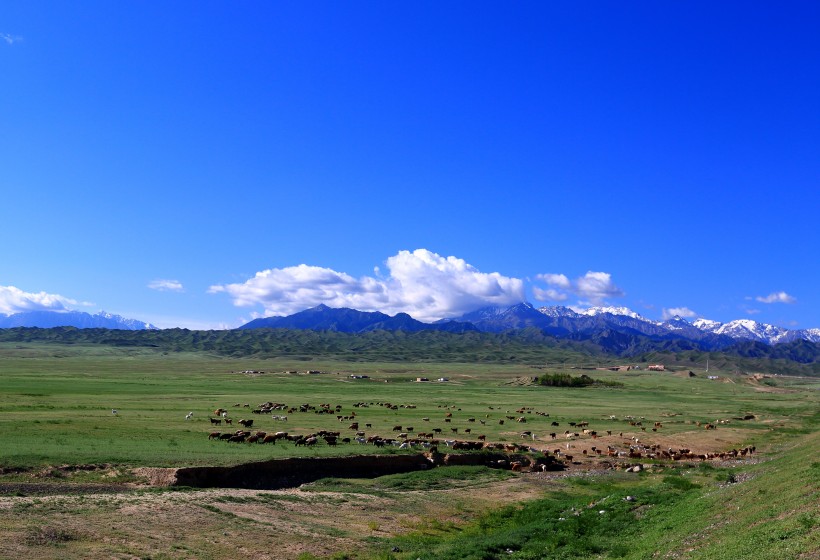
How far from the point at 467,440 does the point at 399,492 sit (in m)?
19.5

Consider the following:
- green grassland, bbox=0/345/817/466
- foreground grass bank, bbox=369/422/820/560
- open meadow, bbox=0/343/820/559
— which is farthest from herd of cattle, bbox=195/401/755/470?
foreground grass bank, bbox=369/422/820/560

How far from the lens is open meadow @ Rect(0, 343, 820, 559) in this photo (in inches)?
1008

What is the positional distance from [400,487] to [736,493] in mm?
19793

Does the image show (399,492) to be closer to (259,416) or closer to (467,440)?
(467,440)

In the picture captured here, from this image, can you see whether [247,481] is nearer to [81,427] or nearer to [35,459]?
[35,459]

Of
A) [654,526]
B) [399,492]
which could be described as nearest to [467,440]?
[399,492]

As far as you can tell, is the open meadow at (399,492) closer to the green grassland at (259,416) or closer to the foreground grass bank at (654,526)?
the foreground grass bank at (654,526)

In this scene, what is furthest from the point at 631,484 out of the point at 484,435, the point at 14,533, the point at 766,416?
the point at 766,416

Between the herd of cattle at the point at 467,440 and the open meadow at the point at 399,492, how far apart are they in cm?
37

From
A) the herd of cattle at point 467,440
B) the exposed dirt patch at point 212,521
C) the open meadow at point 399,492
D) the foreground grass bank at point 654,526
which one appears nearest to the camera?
the foreground grass bank at point 654,526

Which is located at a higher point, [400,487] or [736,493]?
[736,493]

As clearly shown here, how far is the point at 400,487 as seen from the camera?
42312mm

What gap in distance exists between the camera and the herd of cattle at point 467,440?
2058 inches

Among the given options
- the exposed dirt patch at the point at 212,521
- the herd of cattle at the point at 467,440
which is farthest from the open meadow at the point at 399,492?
the herd of cattle at the point at 467,440
